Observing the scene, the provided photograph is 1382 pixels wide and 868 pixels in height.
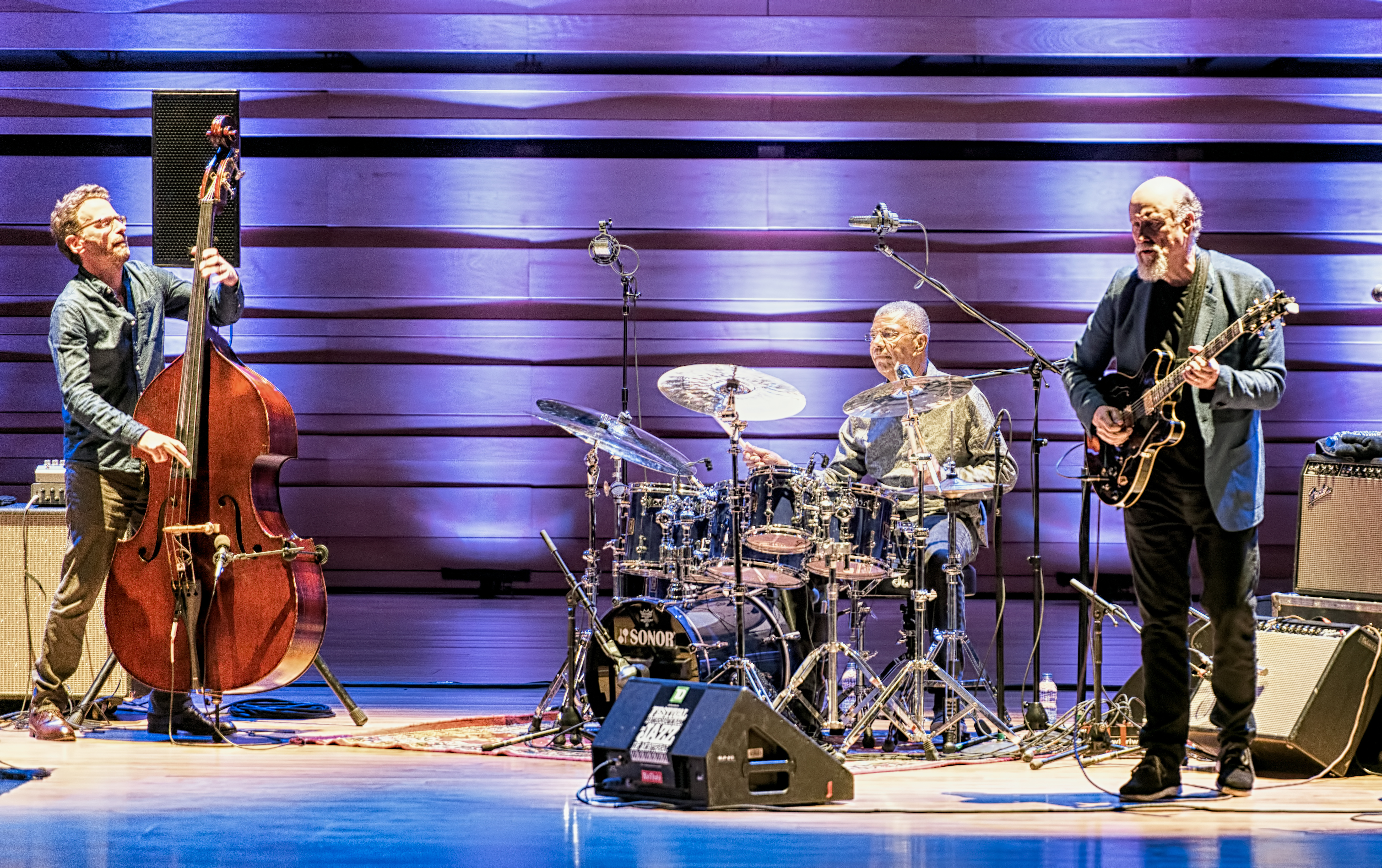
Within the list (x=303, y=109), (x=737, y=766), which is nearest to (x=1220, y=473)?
(x=737, y=766)

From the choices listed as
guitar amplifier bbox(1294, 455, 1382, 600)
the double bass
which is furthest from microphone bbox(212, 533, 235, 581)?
guitar amplifier bbox(1294, 455, 1382, 600)

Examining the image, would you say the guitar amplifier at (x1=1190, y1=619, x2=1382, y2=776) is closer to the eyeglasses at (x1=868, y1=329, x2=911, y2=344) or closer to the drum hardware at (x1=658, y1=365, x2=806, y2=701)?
the drum hardware at (x1=658, y1=365, x2=806, y2=701)

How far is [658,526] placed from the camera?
412 cm

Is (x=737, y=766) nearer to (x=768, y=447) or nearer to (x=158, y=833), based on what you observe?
(x=158, y=833)

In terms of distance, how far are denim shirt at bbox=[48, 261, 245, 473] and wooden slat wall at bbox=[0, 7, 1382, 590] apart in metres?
2.70

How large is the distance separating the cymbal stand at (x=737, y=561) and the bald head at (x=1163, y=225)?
1.12m

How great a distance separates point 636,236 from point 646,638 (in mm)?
3307

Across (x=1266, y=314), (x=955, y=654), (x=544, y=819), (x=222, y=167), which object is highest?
(x=222, y=167)

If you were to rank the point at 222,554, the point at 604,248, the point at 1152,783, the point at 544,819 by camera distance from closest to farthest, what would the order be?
the point at 544,819, the point at 1152,783, the point at 222,554, the point at 604,248

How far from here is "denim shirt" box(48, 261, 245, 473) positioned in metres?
3.88

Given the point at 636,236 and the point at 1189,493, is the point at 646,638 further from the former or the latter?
the point at 636,236

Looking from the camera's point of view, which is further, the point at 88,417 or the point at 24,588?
the point at 24,588

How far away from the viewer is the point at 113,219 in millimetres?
4023

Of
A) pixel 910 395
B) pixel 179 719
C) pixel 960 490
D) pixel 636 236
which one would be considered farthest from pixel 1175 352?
pixel 636 236
